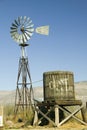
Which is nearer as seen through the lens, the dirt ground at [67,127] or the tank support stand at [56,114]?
the dirt ground at [67,127]

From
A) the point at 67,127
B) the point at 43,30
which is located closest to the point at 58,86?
the point at 67,127

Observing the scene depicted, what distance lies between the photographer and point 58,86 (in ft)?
80.0

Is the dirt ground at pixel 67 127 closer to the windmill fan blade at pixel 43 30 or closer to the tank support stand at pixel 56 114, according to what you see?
the tank support stand at pixel 56 114

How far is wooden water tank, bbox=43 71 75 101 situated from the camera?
80.0 feet

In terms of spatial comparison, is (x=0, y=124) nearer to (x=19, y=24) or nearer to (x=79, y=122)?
(x=79, y=122)

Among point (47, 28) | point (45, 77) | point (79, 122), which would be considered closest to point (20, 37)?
point (47, 28)

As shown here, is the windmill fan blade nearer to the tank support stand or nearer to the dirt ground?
the tank support stand

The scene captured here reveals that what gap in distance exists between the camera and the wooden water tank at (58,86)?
2438cm

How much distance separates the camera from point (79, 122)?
2525 cm

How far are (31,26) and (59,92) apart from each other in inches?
530

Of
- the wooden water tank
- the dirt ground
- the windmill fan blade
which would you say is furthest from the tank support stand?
the windmill fan blade

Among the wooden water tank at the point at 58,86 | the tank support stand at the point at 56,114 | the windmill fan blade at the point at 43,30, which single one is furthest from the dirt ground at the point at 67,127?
the windmill fan blade at the point at 43,30

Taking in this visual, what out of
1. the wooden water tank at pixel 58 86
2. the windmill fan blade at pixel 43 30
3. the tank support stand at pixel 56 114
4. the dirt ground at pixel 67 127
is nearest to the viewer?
the dirt ground at pixel 67 127

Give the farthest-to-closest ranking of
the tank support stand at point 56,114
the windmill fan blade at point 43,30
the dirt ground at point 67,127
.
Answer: the windmill fan blade at point 43,30 → the tank support stand at point 56,114 → the dirt ground at point 67,127
